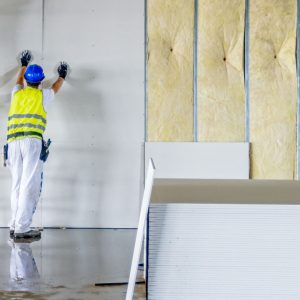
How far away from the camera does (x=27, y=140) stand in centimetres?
552

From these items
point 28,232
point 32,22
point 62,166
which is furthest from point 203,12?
point 28,232

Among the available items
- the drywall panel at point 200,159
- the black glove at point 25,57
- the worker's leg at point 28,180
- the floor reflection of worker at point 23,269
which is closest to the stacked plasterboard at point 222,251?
the floor reflection of worker at point 23,269

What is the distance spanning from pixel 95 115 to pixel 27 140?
0.87 metres

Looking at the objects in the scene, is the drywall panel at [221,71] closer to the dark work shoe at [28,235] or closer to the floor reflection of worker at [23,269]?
the dark work shoe at [28,235]

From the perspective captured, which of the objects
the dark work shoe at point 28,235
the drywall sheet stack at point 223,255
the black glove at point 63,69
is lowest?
the dark work shoe at point 28,235

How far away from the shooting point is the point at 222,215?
5.92ft

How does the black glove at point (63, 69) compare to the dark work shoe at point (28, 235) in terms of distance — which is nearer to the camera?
the dark work shoe at point (28, 235)

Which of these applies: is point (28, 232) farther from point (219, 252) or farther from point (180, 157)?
point (219, 252)

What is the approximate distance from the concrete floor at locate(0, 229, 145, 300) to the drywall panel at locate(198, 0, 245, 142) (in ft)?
4.51

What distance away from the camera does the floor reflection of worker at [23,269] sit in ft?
11.8

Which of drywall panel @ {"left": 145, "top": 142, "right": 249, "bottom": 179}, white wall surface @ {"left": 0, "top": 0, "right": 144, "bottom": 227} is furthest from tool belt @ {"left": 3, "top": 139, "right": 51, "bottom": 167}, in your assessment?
drywall panel @ {"left": 145, "top": 142, "right": 249, "bottom": 179}

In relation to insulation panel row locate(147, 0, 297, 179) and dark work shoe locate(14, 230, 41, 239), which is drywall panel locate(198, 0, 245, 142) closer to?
insulation panel row locate(147, 0, 297, 179)

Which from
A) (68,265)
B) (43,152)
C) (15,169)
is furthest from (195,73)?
(68,265)

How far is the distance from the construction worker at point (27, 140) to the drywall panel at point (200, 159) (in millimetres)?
1091
